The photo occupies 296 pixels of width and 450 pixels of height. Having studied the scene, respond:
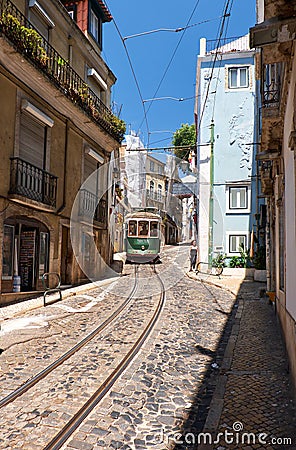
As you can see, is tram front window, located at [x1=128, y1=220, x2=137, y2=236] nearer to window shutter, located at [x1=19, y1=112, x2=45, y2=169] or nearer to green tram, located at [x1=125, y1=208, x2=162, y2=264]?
green tram, located at [x1=125, y1=208, x2=162, y2=264]

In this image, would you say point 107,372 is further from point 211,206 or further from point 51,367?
point 211,206

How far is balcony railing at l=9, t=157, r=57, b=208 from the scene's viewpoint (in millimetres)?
10523

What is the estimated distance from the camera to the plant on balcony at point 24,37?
973 cm

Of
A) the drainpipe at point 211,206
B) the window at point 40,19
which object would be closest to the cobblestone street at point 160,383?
the window at point 40,19

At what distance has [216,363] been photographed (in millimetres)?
6176

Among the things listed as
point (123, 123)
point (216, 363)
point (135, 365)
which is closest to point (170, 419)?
point (135, 365)

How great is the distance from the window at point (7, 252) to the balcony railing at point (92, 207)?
4055 millimetres

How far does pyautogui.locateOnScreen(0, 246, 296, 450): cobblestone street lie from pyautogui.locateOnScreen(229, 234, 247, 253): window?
9.21m

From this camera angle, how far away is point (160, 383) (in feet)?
17.5

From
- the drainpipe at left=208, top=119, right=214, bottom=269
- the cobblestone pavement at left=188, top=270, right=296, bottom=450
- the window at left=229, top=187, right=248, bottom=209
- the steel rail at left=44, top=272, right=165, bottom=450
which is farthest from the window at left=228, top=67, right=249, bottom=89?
the steel rail at left=44, top=272, right=165, bottom=450

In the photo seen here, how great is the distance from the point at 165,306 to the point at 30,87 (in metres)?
7.29

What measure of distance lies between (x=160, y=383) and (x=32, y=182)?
313 inches

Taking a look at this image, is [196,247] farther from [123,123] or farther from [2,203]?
[2,203]

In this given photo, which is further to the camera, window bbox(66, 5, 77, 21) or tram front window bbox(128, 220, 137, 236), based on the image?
tram front window bbox(128, 220, 137, 236)
